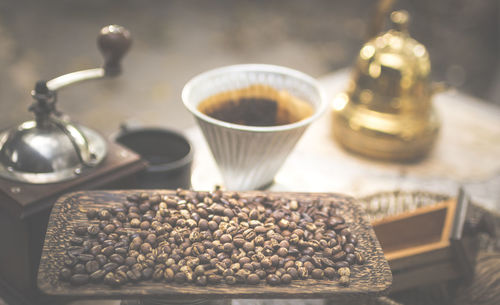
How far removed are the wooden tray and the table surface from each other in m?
0.50

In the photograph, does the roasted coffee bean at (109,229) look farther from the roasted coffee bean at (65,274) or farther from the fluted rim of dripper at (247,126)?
the fluted rim of dripper at (247,126)

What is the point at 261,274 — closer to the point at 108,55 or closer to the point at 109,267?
the point at 109,267

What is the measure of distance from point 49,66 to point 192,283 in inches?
108

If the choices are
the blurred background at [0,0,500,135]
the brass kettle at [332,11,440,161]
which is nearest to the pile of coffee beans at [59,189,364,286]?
the brass kettle at [332,11,440,161]

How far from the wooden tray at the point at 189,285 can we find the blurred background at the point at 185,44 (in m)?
1.80

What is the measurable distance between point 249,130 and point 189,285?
1.21ft

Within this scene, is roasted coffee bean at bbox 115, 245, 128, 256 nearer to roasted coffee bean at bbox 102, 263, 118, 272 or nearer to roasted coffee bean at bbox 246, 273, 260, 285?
roasted coffee bean at bbox 102, 263, 118, 272

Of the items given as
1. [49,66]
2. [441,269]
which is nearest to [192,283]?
[441,269]

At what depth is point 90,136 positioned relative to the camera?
3.54ft

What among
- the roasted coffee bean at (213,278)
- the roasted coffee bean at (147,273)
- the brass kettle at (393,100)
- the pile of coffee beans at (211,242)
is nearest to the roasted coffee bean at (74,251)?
the pile of coffee beans at (211,242)

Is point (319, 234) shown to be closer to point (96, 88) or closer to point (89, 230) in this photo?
point (89, 230)

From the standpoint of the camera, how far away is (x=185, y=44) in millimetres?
3633

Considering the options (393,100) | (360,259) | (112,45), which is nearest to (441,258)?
(360,259)

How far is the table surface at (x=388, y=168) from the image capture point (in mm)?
1431
